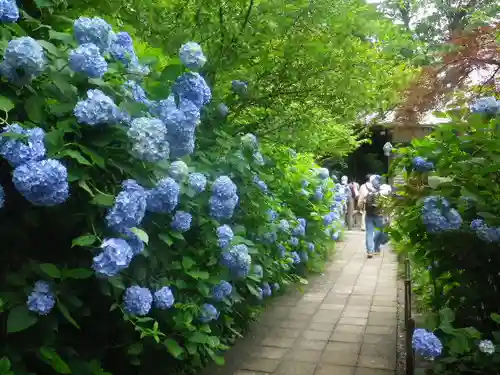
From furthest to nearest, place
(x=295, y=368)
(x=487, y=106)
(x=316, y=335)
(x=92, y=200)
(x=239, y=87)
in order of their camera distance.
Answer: (x=316, y=335), (x=295, y=368), (x=239, y=87), (x=487, y=106), (x=92, y=200)

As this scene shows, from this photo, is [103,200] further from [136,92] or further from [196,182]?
[196,182]

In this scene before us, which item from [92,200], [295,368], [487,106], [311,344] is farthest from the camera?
[311,344]

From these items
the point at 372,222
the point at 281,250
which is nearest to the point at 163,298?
the point at 281,250

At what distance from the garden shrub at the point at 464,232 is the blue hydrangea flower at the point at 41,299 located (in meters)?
1.94

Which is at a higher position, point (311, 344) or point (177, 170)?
point (177, 170)

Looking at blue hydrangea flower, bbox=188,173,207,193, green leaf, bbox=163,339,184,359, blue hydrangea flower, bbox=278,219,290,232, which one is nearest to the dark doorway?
blue hydrangea flower, bbox=278,219,290,232

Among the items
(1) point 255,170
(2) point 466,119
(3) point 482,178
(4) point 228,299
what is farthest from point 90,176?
(2) point 466,119

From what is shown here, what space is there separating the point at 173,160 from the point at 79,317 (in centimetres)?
87

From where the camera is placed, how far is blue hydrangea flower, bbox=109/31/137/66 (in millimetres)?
2232

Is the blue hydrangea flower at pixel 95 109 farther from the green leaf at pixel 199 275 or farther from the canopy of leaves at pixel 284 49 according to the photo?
the green leaf at pixel 199 275

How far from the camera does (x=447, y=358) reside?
2938mm

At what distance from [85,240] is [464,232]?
2358 millimetres

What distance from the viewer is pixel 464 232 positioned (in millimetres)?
3207

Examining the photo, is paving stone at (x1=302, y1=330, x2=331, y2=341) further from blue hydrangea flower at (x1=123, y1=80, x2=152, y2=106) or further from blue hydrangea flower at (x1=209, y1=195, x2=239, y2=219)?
blue hydrangea flower at (x1=123, y1=80, x2=152, y2=106)
